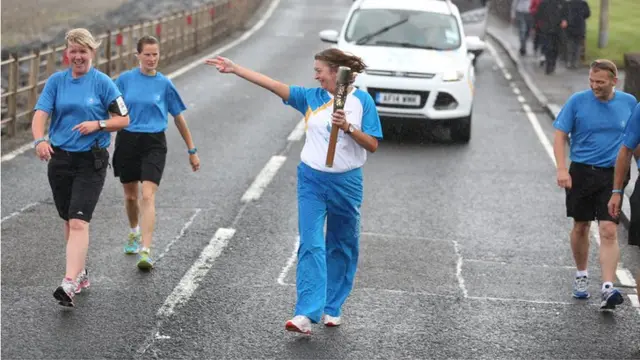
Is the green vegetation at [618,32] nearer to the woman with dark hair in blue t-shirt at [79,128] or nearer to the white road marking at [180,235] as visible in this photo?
the white road marking at [180,235]

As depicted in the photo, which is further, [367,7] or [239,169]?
[367,7]

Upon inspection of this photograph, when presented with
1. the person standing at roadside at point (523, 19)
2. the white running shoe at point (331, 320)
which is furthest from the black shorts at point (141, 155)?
the person standing at roadside at point (523, 19)

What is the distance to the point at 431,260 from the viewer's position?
10.2m

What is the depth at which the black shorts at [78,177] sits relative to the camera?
8.59 meters

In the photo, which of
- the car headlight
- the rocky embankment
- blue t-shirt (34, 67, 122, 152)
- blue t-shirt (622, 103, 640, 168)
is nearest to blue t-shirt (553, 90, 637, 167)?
blue t-shirt (622, 103, 640, 168)

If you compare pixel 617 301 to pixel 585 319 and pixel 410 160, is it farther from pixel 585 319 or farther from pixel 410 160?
pixel 410 160

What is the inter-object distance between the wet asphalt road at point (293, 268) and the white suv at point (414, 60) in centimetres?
51

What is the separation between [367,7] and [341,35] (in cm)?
96

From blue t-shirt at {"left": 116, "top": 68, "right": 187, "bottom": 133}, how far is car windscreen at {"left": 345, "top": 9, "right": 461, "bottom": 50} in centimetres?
855

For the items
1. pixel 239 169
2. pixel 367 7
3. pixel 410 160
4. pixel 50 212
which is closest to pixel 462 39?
pixel 367 7

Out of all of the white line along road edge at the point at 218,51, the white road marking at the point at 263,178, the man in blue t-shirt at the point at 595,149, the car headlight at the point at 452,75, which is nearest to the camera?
the man in blue t-shirt at the point at 595,149

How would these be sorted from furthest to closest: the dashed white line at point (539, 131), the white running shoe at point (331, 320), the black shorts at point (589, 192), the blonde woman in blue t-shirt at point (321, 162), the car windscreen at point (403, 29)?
the car windscreen at point (403, 29), the dashed white line at point (539, 131), the black shorts at point (589, 192), the white running shoe at point (331, 320), the blonde woman in blue t-shirt at point (321, 162)

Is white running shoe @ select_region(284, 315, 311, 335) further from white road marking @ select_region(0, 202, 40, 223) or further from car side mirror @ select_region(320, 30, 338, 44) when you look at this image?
car side mirror @ select_region(320, 30, 338, 44)

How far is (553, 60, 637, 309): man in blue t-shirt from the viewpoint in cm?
887
